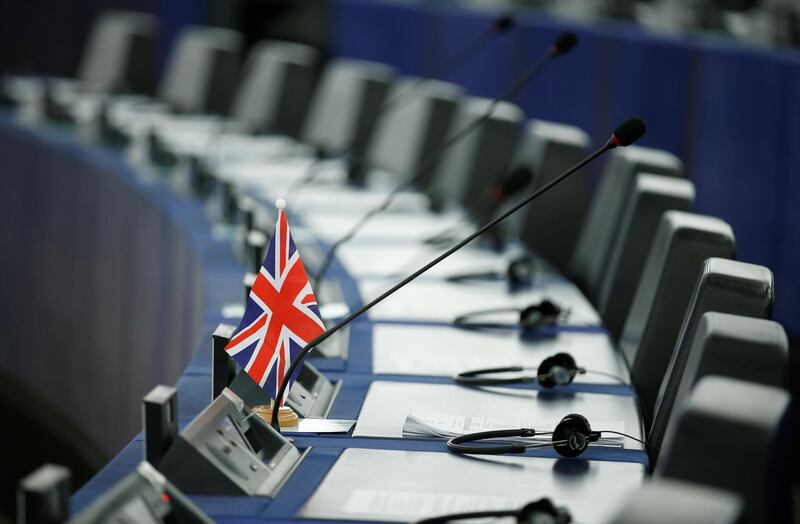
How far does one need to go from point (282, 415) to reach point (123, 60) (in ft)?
18.8

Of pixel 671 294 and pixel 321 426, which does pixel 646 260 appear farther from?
pixel 321 426

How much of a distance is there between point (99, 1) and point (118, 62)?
80.2 inches

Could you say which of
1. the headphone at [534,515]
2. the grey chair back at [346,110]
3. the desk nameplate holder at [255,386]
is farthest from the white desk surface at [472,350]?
the grey chair back at [346,110]

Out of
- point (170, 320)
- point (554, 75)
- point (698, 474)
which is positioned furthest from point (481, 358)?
point (554, 75)

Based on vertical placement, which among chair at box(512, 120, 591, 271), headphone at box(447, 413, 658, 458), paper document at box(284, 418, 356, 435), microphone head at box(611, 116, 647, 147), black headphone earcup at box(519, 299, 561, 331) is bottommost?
paper document at box(284, 418, 356, 435)

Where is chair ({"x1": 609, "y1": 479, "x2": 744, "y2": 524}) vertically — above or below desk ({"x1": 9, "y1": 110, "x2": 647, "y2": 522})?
above

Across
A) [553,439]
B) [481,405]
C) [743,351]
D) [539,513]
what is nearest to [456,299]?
[481,405]

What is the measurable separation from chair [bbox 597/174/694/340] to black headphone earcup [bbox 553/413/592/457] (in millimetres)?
1194

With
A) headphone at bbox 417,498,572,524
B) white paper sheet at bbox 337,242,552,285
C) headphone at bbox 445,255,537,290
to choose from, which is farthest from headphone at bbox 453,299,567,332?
headphone at bbox 417,498,572,524

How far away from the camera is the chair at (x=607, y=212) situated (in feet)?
11.9

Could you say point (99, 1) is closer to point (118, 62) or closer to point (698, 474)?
point (118, 62)

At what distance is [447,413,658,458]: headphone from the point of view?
201 cm

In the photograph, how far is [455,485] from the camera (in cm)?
187

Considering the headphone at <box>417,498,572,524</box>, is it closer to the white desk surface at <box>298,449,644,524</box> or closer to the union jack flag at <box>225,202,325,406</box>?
the white desk surface at <box>298,449,644,524</box>
